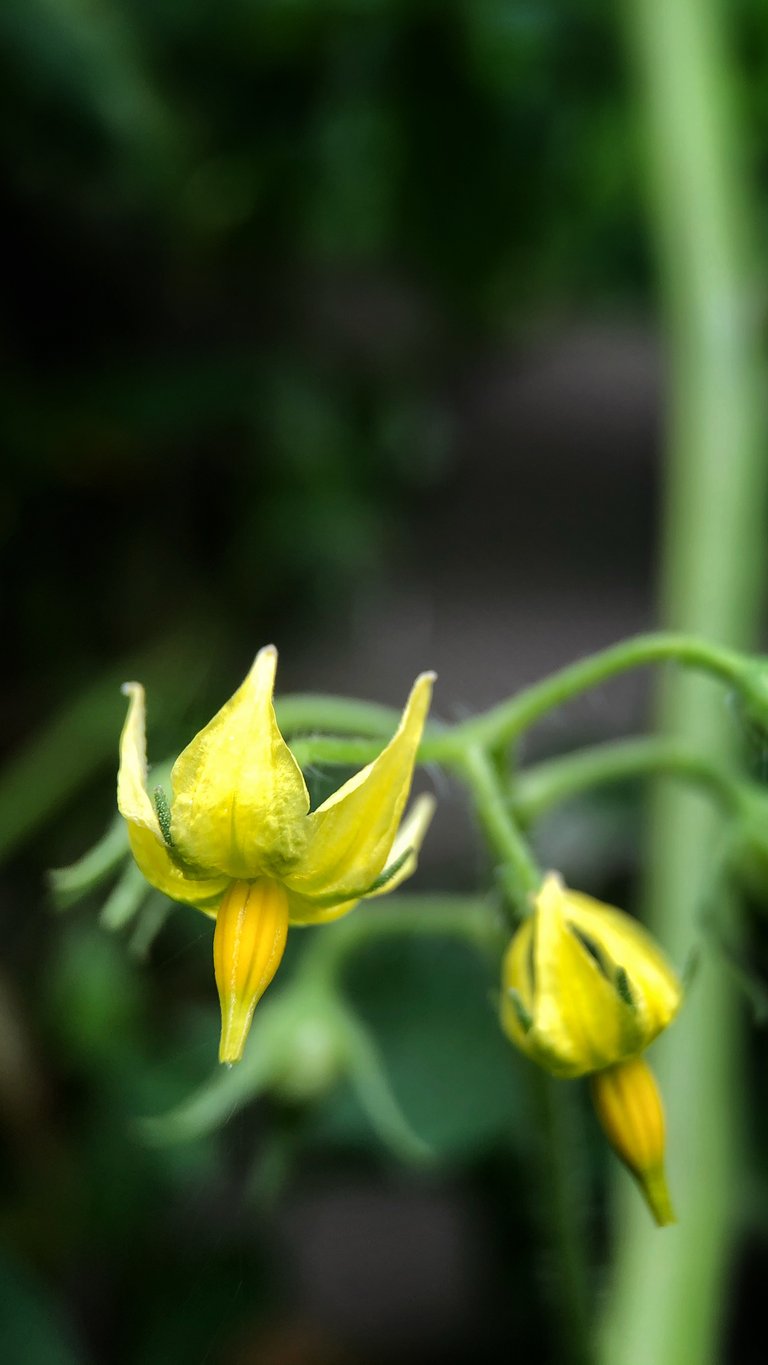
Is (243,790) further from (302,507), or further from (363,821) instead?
(302,507)

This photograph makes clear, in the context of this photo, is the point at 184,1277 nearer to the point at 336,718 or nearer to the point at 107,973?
the point at 107,973

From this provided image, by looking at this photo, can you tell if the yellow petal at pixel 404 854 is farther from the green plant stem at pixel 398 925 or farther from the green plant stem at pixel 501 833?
the green plant stem at pixel 398 925

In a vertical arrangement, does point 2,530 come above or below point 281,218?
below

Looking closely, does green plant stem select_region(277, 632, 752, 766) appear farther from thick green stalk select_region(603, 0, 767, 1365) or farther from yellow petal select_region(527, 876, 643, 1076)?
thick green stalk select_region(603, 0, 767, 1365)

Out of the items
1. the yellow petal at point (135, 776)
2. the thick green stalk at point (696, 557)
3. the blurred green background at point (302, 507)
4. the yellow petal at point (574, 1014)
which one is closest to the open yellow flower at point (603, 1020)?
the yellow petal at point (574, 1014)

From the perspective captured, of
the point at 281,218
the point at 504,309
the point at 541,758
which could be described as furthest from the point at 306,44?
the point at 541,758

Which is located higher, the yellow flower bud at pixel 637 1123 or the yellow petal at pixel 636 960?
the yellow petal at pixel 636 960
